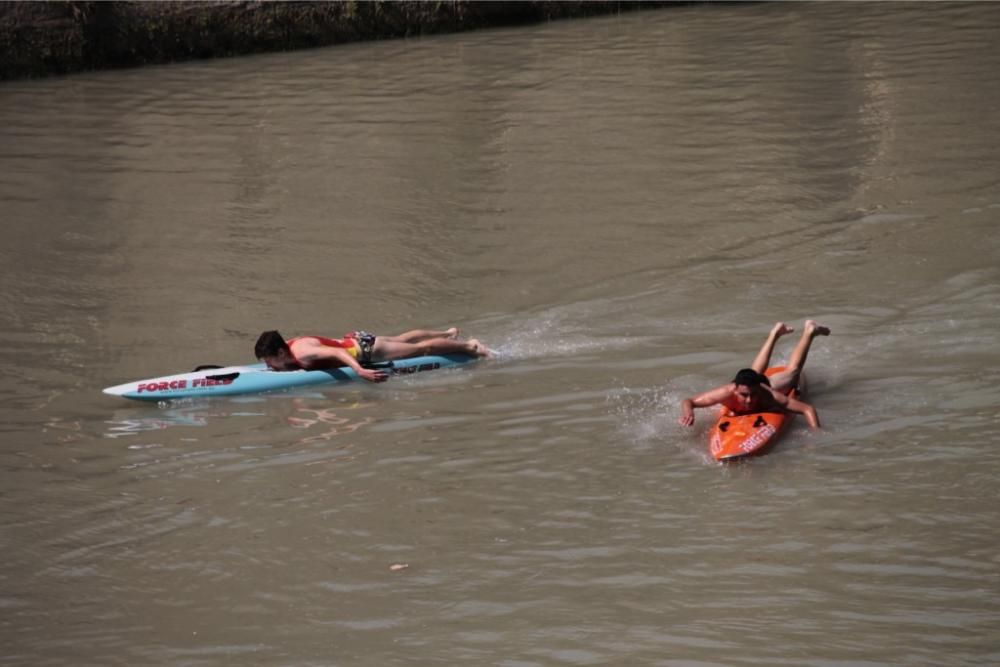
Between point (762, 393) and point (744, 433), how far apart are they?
41cm

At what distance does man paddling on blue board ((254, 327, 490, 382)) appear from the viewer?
11.2 meters

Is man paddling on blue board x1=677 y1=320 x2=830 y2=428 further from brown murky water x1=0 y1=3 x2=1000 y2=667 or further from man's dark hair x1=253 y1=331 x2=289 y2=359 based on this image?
man's dark hair x1=253 y1=331 x2=289 y2=359

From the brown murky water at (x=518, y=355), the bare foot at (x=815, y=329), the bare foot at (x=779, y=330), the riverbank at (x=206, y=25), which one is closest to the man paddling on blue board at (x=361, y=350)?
the brown murky water at (x=518, y=355)

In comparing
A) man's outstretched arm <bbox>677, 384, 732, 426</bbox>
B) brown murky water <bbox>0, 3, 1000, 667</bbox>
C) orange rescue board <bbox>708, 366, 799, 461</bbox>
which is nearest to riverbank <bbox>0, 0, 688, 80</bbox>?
brown murky water <bbox>0, 3, 1000, 667</bbox>

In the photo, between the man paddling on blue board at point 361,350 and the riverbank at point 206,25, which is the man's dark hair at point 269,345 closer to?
the man paddling on blue board at point 361,350

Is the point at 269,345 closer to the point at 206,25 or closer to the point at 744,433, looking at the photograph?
the point at 744,433

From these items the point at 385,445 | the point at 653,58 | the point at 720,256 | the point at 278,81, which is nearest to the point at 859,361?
the point at 720,256

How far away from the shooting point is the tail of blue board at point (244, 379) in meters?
11.0

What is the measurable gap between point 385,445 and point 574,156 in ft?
24.3

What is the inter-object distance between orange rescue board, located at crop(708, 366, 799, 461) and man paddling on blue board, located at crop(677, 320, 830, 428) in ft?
0.23

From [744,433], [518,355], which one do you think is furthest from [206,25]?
[744,433]

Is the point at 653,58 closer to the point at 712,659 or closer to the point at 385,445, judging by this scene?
the point at 385,445

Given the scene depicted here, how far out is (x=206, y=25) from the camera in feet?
76.1

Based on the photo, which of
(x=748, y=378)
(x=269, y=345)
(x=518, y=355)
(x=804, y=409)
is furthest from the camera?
(x=518, y=355)
